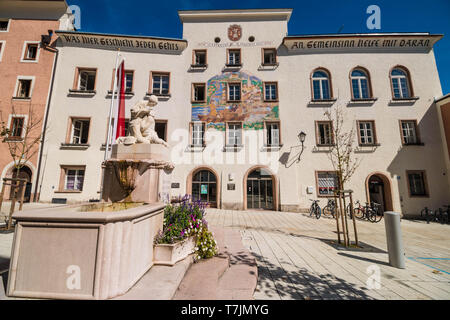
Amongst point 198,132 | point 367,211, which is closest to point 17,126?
point 198,132

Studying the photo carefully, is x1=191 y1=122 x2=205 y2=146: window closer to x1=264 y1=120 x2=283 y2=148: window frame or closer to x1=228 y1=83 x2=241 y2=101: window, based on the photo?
x1=228 y1=83 x2=241 y2=101: window

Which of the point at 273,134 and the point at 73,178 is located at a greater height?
the point at 273,134

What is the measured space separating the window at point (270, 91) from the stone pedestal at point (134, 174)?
1179 cm

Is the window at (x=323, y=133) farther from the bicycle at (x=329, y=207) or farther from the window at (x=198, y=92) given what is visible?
the window at (x=198, y=92)

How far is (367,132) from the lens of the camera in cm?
1307

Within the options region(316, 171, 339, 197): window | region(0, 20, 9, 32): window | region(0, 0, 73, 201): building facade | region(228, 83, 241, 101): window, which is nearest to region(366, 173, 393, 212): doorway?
region(316, 171, 339, 197): window

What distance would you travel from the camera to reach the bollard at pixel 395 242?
4148mm

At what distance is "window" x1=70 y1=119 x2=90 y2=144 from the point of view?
1352 centimetres

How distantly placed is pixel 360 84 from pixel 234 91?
9.39 meters

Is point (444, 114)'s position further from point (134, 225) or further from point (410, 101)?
point (134, 225)

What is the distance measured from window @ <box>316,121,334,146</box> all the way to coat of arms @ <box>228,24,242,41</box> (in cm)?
942

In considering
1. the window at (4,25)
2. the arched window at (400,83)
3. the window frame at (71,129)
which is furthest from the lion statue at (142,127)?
the window at (4,25)

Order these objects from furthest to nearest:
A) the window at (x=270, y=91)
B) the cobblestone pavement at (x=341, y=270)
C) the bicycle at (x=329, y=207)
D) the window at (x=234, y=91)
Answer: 1. the window at (x=234, y=91)
2. the window at (x=270, y=91)
3. the bicycle at (x=329, y=207)
4. the cobblestone pavement at (x=341, y=270)

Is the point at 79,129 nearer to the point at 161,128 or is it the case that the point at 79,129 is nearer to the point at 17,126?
the point at 17,126
